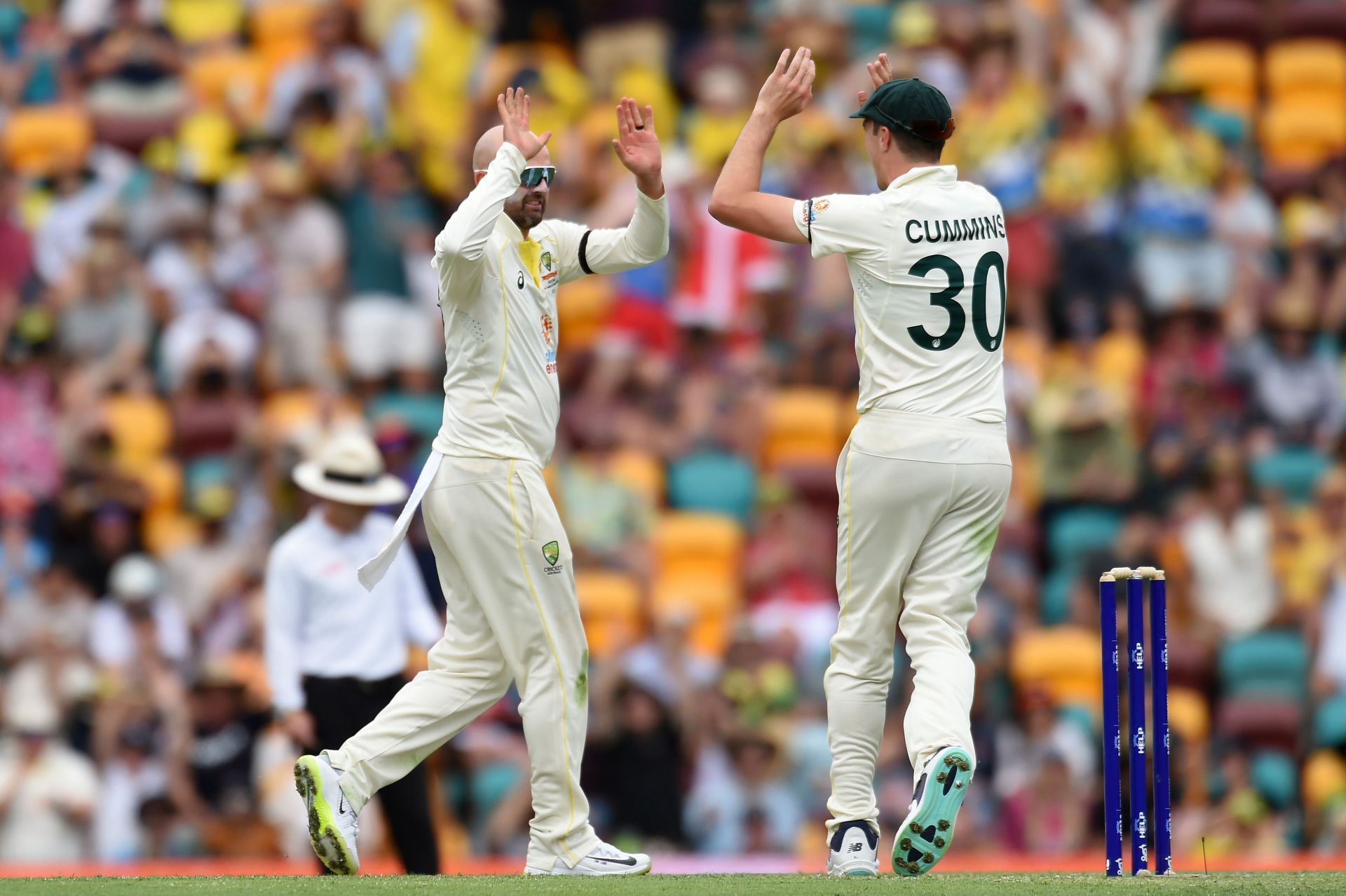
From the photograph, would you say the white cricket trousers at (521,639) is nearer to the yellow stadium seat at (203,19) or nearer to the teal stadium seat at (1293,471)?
the teal stadium seat at (1293,471)

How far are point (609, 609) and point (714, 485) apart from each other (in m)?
1.14

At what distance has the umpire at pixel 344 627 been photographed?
8578 mm

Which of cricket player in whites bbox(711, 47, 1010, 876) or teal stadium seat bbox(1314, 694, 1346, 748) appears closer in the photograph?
cricket player in whites bbox(711, 47, 1010, 876)

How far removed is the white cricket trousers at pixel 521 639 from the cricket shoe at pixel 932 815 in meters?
1.18

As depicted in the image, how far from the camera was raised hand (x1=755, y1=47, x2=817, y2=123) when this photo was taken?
6848mm

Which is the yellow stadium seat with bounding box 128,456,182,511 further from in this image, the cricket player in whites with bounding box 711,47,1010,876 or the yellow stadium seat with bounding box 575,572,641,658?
the cricket player in whites with bounding box 711,47,1010,876

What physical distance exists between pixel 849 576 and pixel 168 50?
30.8 ft

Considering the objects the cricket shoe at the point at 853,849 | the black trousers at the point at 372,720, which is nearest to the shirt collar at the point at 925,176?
the cricket shoe at the point at 853,849

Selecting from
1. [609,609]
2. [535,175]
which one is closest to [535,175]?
[535,175]

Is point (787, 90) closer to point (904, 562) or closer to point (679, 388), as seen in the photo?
point (904, 562)

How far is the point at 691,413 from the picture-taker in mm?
12438

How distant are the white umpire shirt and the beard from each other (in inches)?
78.5

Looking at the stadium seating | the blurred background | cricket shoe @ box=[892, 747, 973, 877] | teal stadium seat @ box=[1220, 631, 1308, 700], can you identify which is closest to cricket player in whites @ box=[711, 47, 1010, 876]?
cricket shoe @ box=[892, 747, 973, 877]

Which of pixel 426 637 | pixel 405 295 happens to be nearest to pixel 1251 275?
pixel 405 295
